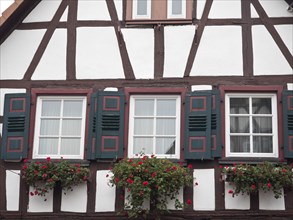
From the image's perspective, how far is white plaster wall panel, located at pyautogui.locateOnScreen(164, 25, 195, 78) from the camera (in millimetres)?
11852

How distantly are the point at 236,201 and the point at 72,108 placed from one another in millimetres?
3217

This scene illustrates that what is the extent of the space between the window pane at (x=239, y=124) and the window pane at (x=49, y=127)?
9.76 feet

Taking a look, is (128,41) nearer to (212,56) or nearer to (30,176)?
(212,56)

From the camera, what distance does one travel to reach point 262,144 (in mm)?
11516

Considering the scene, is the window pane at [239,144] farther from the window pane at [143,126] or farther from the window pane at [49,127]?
the window pane at [49,127]

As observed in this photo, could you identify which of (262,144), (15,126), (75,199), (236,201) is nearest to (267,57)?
(262,144)

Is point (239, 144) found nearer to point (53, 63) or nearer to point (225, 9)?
point (225, 9)

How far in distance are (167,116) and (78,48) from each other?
6.47ft

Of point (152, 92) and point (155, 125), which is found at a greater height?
point (152, 92)

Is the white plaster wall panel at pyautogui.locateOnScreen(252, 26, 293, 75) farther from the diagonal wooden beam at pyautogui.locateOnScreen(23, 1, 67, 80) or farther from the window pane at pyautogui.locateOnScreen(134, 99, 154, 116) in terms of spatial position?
the diagonal wooden beam at pyautogui.locateOnScreen(23, 1, 67, 80)

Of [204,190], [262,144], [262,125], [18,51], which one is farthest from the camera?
[18,51]

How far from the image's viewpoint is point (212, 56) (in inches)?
465

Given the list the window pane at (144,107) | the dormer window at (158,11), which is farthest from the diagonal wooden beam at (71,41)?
the window pane at (144,107)

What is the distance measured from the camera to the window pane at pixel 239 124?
38.1ft
